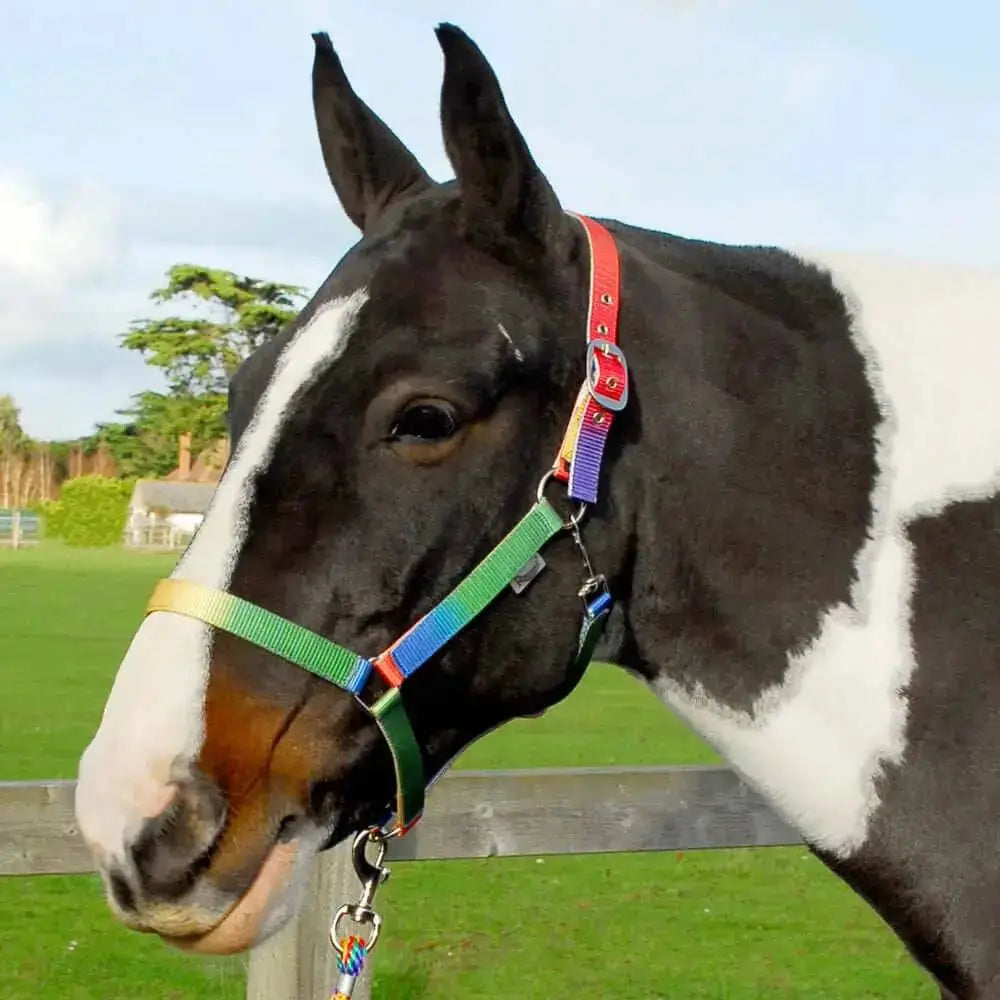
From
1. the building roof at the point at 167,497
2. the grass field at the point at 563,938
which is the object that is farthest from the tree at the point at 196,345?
the grass field at the point at 563,938

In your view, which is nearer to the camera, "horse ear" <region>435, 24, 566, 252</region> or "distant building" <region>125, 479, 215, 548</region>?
"horse ear" <region>435, 24, 566, 252</region>

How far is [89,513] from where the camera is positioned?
2869 inches

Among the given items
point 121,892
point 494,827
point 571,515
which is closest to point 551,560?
point 571,515

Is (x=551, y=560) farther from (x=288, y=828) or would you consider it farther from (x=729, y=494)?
(x=288, y=828)

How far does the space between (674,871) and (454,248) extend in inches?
287

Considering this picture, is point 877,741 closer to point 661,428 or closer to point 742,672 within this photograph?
point 742,672

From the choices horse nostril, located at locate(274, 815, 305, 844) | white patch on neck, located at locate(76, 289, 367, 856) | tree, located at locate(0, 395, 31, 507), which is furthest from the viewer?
tree, located at locate(0, 395, 31, 507)

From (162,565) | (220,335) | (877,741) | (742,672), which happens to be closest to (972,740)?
(877,741)

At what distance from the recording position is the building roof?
76.4 meters

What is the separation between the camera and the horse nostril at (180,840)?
1748mm

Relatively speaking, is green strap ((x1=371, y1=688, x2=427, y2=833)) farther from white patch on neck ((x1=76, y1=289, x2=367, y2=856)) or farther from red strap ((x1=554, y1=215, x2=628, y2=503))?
red strap ((x1=554, y1=215, x2=628, y2=503))

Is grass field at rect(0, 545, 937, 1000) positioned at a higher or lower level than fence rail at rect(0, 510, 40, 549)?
higher

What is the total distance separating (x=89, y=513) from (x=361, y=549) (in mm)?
74711

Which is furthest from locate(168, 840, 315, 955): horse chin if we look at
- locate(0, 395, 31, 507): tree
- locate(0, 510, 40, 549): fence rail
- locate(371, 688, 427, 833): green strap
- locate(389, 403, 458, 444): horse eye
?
locate(0, 395, 31, 507): tree
